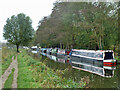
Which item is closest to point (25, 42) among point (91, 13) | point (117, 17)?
point (91, 13)

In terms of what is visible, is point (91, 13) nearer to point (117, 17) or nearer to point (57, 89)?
point (117, 17)

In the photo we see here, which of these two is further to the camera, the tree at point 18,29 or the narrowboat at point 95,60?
the tree at point 18,29

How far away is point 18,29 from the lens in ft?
104

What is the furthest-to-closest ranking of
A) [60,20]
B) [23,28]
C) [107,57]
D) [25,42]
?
[25,42]
[23,28]
[60,20]
[107,57]

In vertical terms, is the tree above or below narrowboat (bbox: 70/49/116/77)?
above

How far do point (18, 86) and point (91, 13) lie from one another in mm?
13243

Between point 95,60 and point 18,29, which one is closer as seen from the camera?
point 95,60

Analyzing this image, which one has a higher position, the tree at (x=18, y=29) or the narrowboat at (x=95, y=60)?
the tree at (x=18, y=29)

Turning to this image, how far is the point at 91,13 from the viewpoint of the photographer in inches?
651

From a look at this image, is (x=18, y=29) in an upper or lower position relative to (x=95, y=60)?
upper

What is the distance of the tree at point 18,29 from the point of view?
103 ft

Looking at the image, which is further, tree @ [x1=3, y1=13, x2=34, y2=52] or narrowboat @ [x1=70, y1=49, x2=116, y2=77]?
tree @ [x1=3, y1=13, x2=34, y2=52]

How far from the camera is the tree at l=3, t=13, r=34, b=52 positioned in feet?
103

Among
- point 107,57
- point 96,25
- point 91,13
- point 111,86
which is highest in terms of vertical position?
point 91,13
